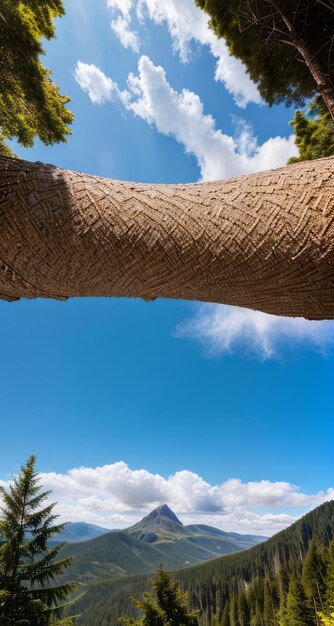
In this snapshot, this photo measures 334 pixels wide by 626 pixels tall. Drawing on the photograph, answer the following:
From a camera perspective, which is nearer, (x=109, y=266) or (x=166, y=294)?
(x=109, y=266)

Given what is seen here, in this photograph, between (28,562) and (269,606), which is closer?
A: (28,562)

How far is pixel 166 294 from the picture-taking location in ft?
4.42

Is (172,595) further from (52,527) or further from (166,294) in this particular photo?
(166,294)

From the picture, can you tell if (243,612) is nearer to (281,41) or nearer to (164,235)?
(281,41)

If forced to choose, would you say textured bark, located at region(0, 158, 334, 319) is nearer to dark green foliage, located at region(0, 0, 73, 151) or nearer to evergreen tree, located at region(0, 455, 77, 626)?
dark green foliage, located at region(0, 0, 73, 151)

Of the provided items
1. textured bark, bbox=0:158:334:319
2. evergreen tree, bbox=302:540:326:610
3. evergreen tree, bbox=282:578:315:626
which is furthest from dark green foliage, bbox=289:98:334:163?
evergreen tree, bbox=302:540:326:610

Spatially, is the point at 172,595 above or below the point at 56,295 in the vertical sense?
below

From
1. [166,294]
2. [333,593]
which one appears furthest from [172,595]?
[333,593]

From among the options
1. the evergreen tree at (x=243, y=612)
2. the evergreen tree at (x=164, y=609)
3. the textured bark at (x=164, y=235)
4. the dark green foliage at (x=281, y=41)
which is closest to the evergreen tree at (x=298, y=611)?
the evergreen tree at (x=243, y=612)

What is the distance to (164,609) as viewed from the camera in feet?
61.4

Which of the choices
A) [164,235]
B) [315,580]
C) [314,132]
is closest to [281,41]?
[314,132]

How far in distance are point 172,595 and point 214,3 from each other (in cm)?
2569

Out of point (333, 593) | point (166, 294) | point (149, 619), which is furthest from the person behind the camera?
point (333, 593)

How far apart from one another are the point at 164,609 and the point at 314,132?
24077mm
